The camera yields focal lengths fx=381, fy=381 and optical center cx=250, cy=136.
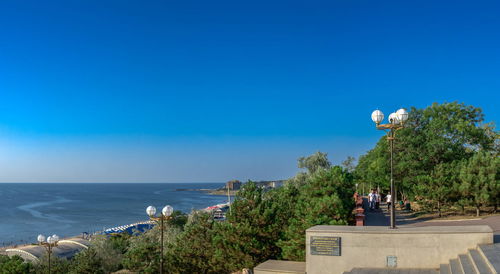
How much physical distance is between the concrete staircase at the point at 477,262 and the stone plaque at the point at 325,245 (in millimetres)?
2487

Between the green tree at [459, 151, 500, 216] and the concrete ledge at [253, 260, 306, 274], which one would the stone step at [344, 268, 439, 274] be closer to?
the concrete ledge at [253, 260, 306, 274]

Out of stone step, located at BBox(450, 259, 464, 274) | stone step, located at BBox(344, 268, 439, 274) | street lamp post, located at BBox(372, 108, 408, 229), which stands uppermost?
street lamp post, located at BBox(372, 108, 408, 229)

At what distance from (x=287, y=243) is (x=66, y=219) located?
8460 centimetres

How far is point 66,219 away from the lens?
84.8 meters

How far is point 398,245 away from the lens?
9.68 m

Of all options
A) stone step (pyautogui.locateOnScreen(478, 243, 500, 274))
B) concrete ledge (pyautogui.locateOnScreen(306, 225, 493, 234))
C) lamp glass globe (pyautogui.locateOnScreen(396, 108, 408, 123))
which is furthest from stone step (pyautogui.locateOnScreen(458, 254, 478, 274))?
lamp glass globe (pyautogui.locateOnScreen(396, 108, 408, 123))

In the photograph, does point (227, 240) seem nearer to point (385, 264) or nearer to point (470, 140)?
point (385, 264)

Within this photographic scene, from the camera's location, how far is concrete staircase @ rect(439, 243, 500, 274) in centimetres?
724

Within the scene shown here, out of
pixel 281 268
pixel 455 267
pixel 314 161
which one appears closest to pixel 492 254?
pixel 455 267

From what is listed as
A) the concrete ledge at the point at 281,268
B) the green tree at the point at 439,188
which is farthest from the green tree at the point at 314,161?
the concrete ledge at the point at 281,268

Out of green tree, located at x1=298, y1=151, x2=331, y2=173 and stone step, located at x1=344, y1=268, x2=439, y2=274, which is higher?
green tree, located at x1=298, y1=151, x2=331, y2=173

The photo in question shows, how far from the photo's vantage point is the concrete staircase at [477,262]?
23.8 ft

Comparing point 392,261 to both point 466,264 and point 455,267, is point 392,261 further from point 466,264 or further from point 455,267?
point 466,264

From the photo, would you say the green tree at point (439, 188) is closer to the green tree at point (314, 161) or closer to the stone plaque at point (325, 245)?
the stone plaque at point (325, 245)
